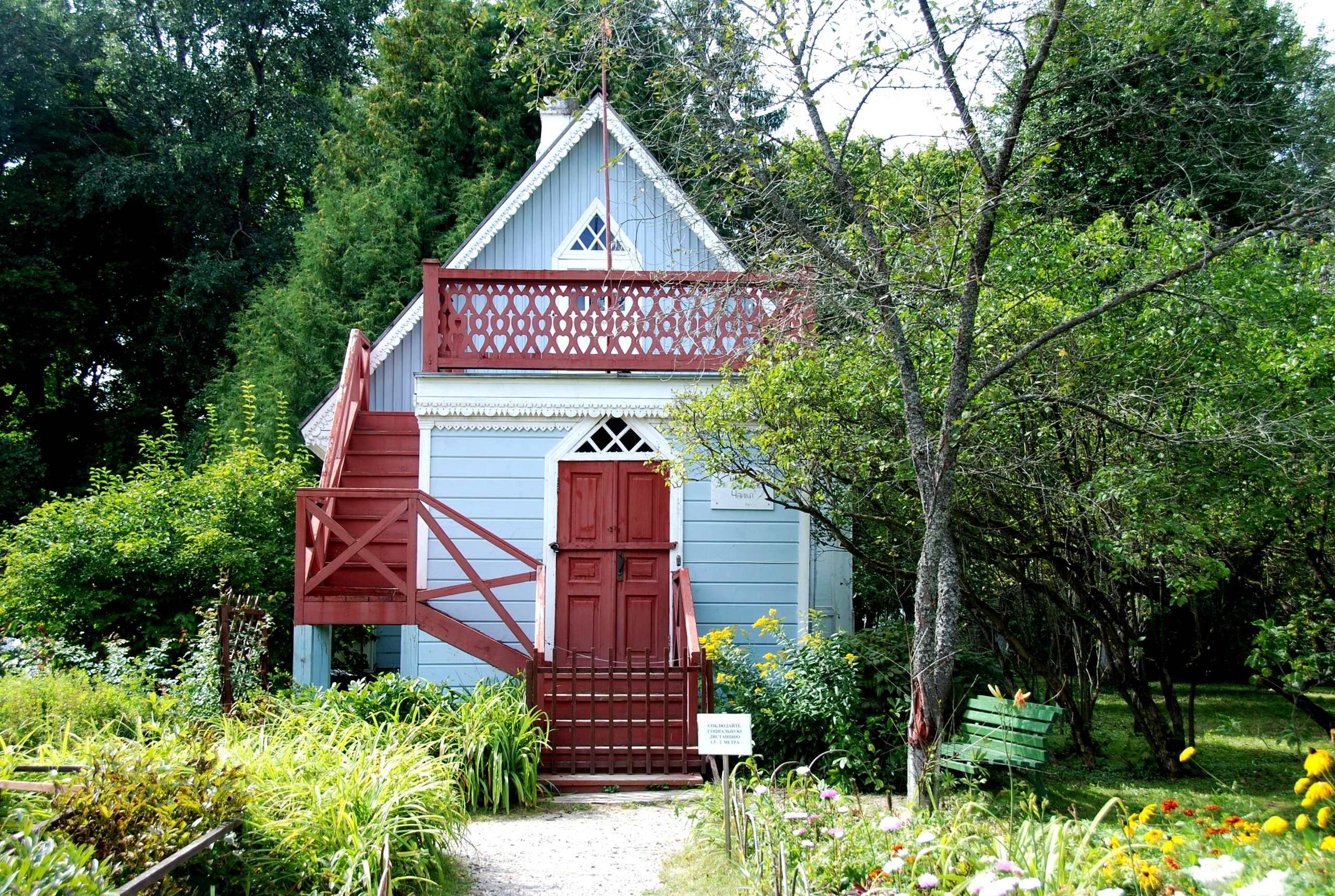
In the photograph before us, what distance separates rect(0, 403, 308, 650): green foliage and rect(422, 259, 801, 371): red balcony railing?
435 cm

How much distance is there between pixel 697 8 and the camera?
790cm

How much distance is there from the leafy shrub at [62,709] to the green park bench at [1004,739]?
5.41 metres

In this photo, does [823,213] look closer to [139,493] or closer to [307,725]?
[307,725]

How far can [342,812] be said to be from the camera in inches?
236

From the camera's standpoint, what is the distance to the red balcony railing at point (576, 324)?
11.2m

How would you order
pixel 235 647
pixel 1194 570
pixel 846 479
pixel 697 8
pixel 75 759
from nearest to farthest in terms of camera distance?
pixel 75 759
pixel 697 8
pixel 1194 570
pixel 846 479
pixel 235 647

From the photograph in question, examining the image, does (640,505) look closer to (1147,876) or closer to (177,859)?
(177,859)

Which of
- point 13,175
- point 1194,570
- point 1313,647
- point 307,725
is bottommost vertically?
point 307,725

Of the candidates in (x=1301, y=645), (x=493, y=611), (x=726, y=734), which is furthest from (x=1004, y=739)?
(x=493, y=611)

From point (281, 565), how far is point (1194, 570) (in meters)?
10.7

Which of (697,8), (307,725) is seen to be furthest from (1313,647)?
(307,725)

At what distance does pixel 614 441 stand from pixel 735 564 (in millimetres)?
1809

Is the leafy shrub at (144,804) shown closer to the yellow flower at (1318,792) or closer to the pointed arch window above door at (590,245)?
the yellow flower at (1318,792)

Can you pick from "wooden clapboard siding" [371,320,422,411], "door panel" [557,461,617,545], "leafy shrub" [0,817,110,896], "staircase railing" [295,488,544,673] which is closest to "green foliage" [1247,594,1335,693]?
"staircase railing" [295,488,544,673]
